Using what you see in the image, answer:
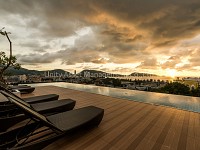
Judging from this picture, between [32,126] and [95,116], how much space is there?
3.53 ft

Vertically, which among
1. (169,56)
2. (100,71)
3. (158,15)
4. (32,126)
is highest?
(158,15)

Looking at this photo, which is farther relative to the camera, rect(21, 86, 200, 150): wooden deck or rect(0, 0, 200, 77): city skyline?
rect(0, 0, 200, 77): city skyline

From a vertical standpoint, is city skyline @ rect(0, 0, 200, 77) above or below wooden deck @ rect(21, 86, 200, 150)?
above

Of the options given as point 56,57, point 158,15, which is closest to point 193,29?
point 158,15

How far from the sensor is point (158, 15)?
199 inches

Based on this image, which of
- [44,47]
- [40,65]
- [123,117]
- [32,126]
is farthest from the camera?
[40,65]

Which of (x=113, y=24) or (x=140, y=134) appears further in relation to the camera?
(x=113, y=24)

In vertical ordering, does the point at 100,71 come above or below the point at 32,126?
above

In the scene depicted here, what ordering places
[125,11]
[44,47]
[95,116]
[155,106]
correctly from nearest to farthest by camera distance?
[95,116] < [155,106] < [125,11] < [44,47]

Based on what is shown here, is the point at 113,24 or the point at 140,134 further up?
the point at 113,24

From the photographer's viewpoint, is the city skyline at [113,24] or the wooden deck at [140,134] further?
the city skyline at [113,24]

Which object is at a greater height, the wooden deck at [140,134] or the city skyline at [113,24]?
the city skyline at [113,24]

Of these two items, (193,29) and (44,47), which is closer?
(193,29)

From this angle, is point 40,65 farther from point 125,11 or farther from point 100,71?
point 125,11
